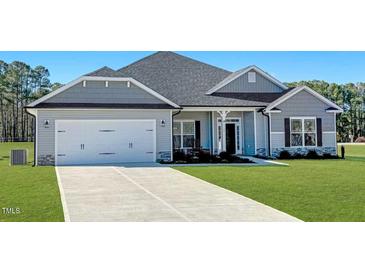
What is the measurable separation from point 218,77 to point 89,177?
1143 cm

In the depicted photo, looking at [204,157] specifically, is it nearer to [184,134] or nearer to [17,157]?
[184,134]

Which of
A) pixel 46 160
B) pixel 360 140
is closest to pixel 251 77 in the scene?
pixel 46 160

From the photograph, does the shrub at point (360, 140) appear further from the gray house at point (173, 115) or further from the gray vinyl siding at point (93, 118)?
the gray vinyl siding at point (93, 118)

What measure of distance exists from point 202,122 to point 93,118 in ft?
18.9

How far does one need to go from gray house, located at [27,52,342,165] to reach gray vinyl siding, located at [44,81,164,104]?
39 mm

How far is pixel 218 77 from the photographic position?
2109cm

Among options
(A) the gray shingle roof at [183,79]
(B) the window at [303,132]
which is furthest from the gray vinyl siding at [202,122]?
(B) the window at [303,132]

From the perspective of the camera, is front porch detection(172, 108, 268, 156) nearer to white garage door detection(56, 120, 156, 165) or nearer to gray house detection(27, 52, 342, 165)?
gray house detection(27, 52, 342, 165)

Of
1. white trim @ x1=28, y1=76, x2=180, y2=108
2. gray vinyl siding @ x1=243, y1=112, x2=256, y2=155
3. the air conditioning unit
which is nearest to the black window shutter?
gray vinyl siding @ x1=243, y1=112, x2=256, y2=155

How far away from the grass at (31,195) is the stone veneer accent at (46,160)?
213 cm

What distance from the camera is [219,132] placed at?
19172 mm

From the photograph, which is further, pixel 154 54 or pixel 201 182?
pixel 154 54
